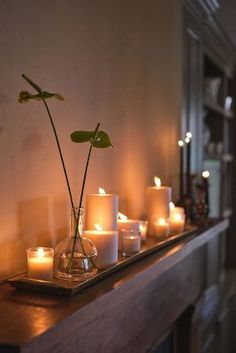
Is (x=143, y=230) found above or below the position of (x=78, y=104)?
below

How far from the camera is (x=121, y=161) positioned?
193cm

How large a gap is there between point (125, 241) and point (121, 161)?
436 millimetres

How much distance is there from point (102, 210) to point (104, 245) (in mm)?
108

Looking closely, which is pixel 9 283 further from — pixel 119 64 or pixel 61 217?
pixel 119 64

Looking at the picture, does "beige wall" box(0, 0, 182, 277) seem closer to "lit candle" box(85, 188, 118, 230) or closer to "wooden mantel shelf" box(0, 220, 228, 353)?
"lit candle" box(85, 188, 118, 230)

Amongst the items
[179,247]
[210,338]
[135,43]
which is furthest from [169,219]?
[210,338]

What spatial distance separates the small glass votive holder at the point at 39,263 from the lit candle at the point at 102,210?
247mm

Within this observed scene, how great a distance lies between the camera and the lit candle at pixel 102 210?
145 centimetres

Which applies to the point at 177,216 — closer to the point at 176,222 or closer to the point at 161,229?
the point at 176,222

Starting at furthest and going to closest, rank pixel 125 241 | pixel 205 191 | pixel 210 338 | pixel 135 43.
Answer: pixel 210 338 → pixel 205 191 → pixel 135 43 → pixel 125 241

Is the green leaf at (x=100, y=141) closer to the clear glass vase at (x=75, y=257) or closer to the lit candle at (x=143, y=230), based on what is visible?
the clear glass vase at (x=75, y=257)

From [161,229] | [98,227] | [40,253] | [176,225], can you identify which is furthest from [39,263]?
[176,225]

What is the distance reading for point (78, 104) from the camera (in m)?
1.60

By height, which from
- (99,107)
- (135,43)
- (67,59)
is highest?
(135,43)
